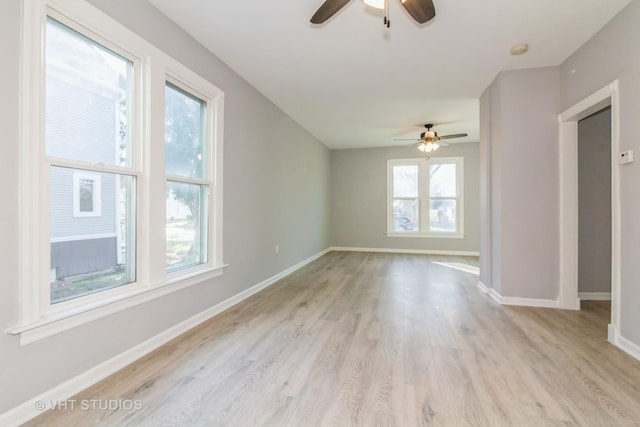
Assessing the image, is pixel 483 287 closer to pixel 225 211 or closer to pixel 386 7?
pixel 225 211

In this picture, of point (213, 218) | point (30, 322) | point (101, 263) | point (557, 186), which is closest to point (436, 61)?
point (557, 186)

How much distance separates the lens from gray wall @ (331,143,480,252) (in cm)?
702

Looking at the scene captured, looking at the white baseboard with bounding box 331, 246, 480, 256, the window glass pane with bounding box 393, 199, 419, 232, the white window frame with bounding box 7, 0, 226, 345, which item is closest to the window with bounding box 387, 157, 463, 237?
the window glass pane with bounding box 393, 199, 419, 232

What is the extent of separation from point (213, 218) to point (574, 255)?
3.88 meters

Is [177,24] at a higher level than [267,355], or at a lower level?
higher

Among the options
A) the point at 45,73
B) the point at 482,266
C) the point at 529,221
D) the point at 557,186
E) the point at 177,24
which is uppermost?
the point at 177,24

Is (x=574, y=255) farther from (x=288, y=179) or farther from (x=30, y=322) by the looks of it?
(x=30, y=322)

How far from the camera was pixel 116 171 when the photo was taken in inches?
80.1

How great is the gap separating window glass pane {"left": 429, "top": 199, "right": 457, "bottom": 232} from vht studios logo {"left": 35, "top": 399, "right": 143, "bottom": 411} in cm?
684

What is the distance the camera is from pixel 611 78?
245 centimetres

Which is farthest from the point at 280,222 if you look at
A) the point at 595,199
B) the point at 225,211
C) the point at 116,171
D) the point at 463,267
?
the point at 595,199

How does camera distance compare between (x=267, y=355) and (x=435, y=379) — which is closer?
Answer: (x=435, y=379)

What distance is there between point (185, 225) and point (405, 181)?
588 cm

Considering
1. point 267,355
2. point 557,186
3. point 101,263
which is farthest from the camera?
point 557,186
